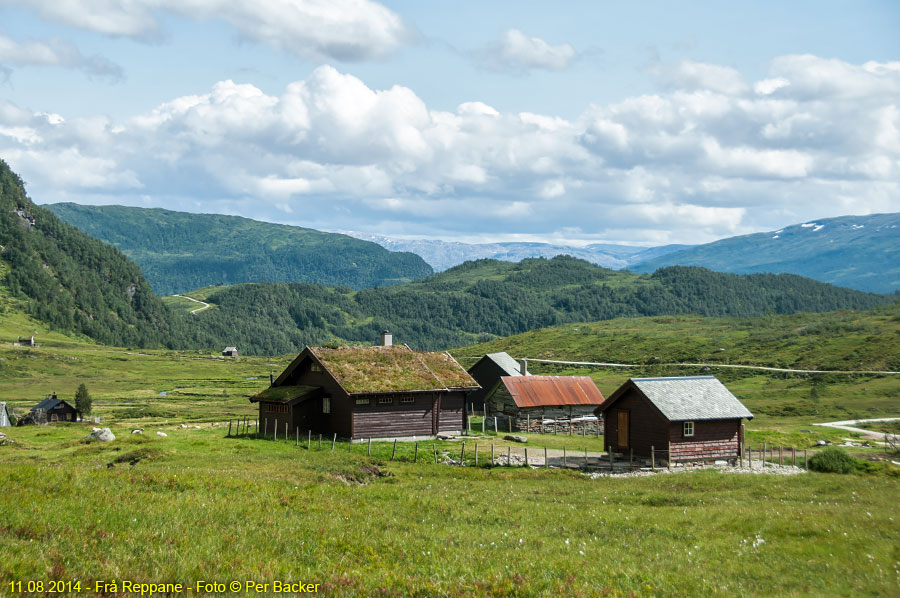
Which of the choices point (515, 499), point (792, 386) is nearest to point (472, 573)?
point (515, 499)

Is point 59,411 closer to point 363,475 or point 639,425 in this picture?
point 363,475

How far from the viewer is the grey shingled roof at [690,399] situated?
4850 cm

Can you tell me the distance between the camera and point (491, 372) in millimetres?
82125

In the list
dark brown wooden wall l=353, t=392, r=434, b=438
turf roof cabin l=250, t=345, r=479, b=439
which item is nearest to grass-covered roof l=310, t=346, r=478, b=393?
turf roof cabin l=250, t=345, r=479, b=439

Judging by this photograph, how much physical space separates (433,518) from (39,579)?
1176cm

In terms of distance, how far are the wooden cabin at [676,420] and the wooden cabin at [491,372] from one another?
28714mm

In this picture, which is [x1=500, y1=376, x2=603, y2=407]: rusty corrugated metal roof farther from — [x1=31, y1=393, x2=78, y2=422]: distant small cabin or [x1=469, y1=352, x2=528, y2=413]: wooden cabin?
[x1=31, y1=393, x2=78, y2=422]: distant small cabin

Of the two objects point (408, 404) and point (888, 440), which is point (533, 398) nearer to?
point (408, 404)

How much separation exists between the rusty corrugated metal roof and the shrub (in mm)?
28971

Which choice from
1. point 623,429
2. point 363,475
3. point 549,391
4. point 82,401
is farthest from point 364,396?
point 82,401

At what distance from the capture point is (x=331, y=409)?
5612 centimetres

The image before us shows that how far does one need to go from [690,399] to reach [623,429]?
5.13 m

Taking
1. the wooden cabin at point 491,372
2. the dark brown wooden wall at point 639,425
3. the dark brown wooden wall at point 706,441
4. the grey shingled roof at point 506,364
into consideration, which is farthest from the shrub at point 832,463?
the grey shingled roof at point 506,364

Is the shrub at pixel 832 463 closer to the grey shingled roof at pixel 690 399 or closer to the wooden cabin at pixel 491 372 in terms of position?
the grey shingled roof at pixel 690 399
